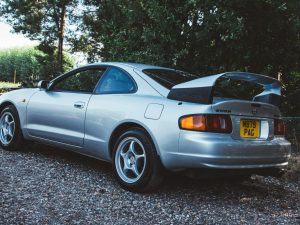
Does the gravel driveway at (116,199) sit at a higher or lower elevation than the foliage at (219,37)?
lower

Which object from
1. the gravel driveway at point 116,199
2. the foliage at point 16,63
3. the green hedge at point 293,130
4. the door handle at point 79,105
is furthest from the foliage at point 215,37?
the foliage at point 16,63

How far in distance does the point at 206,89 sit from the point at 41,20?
81.4 feet

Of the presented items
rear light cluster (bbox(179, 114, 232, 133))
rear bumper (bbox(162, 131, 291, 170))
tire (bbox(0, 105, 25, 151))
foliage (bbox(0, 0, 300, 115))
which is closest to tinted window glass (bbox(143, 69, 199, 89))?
rear light cluster (bbox(179, 114, 232, 133))

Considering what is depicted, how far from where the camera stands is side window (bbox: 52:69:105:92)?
16.3 feet

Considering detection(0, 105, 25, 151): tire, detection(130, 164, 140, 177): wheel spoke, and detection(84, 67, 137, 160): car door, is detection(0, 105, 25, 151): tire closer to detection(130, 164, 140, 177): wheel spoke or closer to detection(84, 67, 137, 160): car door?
detection(84, 67, 137, 160): car door

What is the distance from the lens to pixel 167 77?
4.64m

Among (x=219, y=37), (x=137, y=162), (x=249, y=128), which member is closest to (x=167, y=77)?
(x=137, y=162)

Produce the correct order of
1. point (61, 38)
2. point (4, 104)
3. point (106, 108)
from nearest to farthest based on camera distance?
point (106, 108), point (4, 104), point (61, 38)

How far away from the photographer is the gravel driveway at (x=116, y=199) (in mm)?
3467

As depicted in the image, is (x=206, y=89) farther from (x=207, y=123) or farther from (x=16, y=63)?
(x=16, y=63)

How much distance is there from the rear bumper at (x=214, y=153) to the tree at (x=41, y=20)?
71.4 ft

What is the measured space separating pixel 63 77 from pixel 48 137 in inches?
34.5

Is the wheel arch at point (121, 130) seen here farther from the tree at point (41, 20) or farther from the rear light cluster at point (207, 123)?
the tree at point (41, 20)

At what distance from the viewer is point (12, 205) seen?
354 cm
